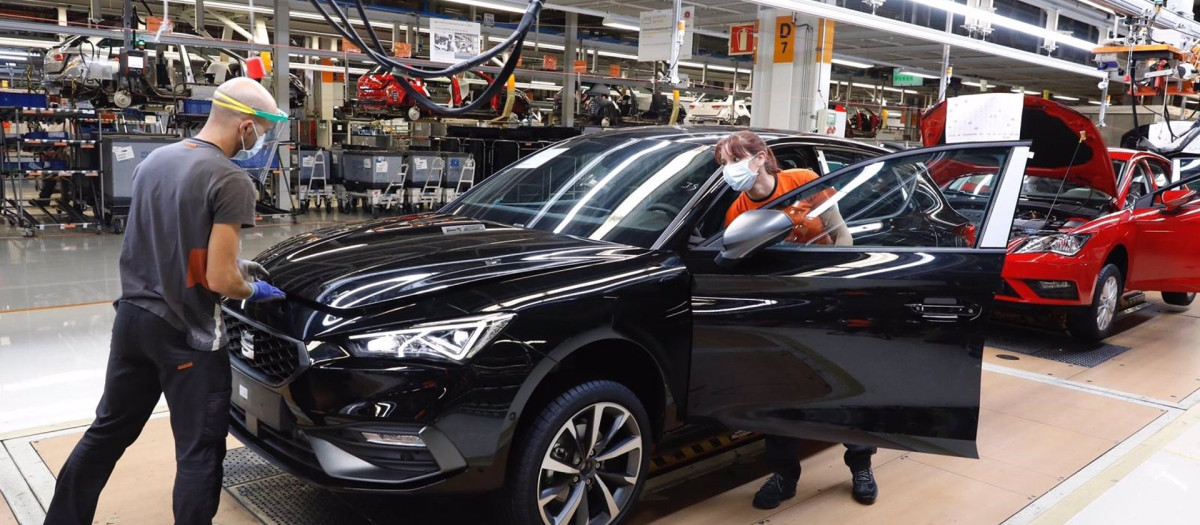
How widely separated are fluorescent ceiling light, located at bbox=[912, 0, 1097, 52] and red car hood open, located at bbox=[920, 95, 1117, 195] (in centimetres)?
224

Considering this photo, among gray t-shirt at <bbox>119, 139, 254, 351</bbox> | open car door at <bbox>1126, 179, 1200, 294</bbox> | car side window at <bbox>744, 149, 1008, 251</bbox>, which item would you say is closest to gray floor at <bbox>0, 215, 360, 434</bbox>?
gray t-shirt at <bbox>119, 139, 254, 351</bbox>

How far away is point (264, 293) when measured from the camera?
99.6 inches

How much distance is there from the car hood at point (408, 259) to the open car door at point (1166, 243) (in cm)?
527

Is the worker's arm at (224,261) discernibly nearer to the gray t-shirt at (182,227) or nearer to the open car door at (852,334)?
the gray t-shirt at (182,227)

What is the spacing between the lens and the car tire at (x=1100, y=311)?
19.7 feet

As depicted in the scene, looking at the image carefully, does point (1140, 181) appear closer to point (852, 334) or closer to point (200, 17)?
point (852, 334)

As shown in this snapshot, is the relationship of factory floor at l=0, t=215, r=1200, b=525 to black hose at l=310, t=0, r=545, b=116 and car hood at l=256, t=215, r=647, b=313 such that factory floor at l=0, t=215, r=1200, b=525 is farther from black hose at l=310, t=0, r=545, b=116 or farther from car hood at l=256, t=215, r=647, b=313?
black hose at l=310, t=0, r=545, b=116

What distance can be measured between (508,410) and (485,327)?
25 cm

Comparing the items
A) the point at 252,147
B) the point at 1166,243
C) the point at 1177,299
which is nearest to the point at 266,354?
the point at 252,147

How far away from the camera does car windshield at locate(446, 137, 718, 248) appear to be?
3251 millimetres

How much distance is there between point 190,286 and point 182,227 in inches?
6.7

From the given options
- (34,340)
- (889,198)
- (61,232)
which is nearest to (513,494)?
(889,198)

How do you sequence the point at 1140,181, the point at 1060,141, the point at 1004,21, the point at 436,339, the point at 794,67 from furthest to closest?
the point at 794,67 → the point at 1004,21 → the point at 1140,181 → the point at 1060,141 → the point at 436,339

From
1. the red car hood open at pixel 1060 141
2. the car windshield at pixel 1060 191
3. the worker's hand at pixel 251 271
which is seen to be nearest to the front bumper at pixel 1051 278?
the car windshield at pixel 1060 191
